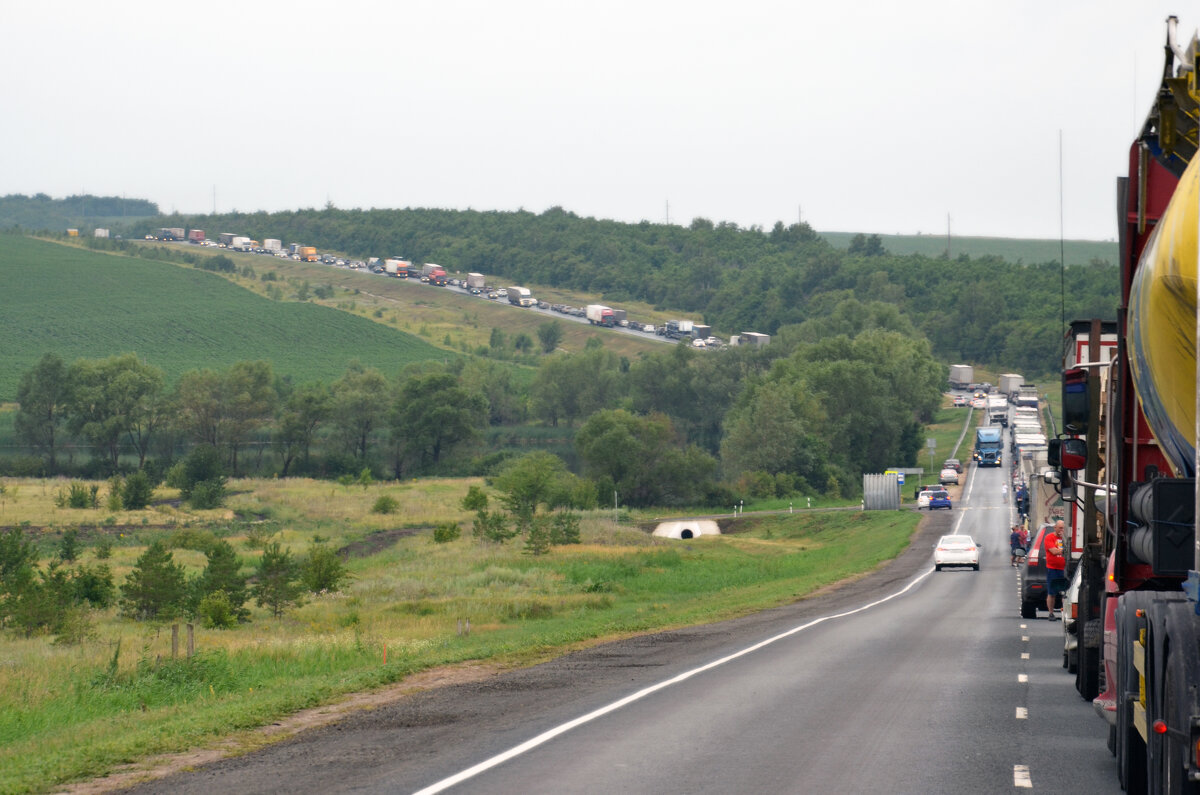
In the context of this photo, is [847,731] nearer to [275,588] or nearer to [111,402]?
[275,588]

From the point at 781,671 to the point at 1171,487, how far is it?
1034 cm

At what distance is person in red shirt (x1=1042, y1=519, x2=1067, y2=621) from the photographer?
20.8m

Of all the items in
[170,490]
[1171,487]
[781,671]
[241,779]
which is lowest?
[170,490]

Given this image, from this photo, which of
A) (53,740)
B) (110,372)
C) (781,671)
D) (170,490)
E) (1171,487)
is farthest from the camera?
(110,372)

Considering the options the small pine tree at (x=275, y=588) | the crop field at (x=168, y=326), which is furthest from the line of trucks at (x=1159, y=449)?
the crop field at (x=168, y=326)

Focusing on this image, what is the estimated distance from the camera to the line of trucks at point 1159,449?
6.83 m

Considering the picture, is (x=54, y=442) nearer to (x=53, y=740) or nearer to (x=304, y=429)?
(x=304, y=429)

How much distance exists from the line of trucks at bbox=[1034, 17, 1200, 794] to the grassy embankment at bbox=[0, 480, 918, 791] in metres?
7.86

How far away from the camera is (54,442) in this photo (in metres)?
132

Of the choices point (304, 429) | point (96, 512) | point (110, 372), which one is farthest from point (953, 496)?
point (110, 372)

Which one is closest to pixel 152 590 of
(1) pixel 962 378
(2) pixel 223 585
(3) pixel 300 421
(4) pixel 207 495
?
(2) pixel 223 585

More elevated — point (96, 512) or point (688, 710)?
point (688, 710)

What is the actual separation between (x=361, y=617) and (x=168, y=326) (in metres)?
151

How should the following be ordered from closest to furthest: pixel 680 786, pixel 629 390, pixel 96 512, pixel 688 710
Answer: pixel 680 786 → pixel 688 710 → pixel 96 512 → pixel 629 390
